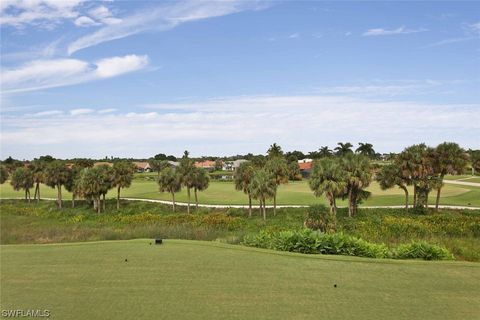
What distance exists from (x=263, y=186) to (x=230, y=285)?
2967cm

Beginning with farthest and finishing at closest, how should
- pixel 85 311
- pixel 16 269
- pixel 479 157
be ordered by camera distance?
pixel 479 157 < pixel 16 269 < pixel 85 311

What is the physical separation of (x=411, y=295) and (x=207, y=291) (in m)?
5.37

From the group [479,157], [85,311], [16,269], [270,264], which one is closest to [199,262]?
[270,264]

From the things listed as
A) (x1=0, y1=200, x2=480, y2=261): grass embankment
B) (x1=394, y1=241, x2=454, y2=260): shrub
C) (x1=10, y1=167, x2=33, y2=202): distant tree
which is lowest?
(x1=0, y1=200, x2=480, y2=261): grass embankment

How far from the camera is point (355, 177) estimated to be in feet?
129

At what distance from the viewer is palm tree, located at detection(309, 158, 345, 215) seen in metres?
37.2

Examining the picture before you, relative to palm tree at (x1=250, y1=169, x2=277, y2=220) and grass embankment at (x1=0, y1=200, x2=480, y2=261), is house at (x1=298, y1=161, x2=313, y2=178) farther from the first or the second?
palm tree at (x1=250, y1=169, x2=277, y2=220)

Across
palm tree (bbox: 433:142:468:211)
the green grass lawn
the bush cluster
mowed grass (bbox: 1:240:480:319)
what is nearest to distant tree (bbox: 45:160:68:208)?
the green grass lawn

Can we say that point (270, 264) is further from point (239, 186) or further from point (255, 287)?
point (239, 186)

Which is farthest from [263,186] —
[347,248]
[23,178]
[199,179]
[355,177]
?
[23,178]

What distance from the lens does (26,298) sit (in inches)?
425

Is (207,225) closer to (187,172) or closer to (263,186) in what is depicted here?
(263,186)

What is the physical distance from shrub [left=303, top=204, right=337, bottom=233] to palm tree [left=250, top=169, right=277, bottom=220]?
13995 millimetres

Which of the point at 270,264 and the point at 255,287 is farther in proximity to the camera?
the point at 270,264
